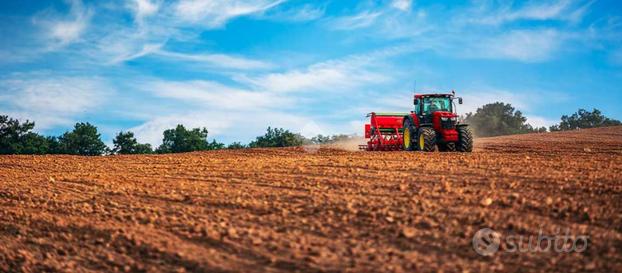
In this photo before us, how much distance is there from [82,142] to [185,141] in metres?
8.93

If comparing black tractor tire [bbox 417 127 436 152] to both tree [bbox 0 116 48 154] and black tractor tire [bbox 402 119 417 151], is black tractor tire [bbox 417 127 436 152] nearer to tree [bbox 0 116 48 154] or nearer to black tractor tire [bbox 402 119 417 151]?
black tractor tire [bbox 402 119 417 151]

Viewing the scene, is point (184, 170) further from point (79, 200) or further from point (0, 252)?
point (0, 252)

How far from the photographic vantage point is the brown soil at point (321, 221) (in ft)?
20.6

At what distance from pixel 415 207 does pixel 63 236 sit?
5097 mm

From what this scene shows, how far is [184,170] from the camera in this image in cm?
1418

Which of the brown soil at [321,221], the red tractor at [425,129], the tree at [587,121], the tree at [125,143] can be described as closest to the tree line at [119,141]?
the tree at [125,143]

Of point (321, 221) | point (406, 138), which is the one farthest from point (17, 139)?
point (321, 221)

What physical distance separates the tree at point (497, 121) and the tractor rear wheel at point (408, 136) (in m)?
61.0

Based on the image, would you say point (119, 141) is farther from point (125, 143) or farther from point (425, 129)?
point (425, 129)

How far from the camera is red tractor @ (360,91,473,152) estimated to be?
20641 millimetres

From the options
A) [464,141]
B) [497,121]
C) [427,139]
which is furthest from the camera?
[497,121]

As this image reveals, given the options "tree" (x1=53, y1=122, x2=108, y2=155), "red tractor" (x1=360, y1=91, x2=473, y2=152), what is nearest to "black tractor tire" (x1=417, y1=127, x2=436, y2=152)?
"red tractor" (x1=360, y1=91, x2=473, y2=152)

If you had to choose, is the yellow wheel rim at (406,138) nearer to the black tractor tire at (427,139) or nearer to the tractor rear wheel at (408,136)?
the tractor rear wheel at (408,136)

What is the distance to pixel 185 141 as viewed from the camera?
46688 millimetres
